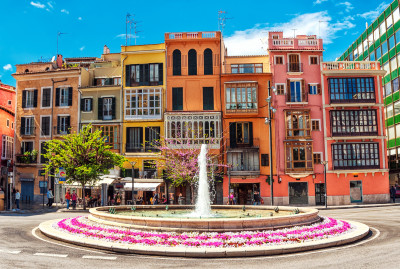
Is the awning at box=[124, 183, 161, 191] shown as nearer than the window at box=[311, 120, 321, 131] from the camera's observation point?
Yes

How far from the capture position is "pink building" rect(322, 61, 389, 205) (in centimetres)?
3928

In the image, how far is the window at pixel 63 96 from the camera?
4347 centimetres

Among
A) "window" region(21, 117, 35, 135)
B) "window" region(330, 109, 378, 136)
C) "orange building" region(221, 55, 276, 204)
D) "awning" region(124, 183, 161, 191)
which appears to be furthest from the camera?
"window" region(21, 117, 35, 135)

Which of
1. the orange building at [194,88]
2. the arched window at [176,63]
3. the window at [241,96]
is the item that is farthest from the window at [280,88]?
the arched window at [176,63]

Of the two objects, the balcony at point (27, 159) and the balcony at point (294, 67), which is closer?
the balcony at point (294, 67)

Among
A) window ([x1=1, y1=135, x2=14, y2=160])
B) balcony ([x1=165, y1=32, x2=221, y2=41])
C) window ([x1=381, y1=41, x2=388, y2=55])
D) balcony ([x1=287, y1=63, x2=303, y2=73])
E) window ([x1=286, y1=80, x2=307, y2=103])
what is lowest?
window ([x1=1, y1=135, x2=14, y2=160])

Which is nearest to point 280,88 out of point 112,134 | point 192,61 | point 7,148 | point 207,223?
point 192,61

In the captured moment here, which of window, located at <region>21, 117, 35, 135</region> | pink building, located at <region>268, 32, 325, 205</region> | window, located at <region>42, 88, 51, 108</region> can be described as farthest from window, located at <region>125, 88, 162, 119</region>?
pink building, located at <region>268, 32, 325, 205</region>

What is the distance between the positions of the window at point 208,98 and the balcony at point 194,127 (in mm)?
1233

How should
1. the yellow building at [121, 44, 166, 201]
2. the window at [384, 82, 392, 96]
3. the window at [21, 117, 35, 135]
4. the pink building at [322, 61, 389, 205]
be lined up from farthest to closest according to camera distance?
1. the window at [384, 82, 392, 96]
2. the window at [21, 117, 35, 135]
3. the yellow building at [121, 44, 166, 201]
4. the pink building at [322, 61, 389, 205]

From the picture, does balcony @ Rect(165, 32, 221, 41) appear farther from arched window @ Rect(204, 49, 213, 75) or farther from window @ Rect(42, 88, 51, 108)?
window @ Rect(42, 88, 51, 108)

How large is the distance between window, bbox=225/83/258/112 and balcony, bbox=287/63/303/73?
4.18 meters

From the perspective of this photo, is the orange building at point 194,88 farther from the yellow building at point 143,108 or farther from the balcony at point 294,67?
the balcony at point 294,67

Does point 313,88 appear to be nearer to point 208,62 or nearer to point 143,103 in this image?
point 208,62
